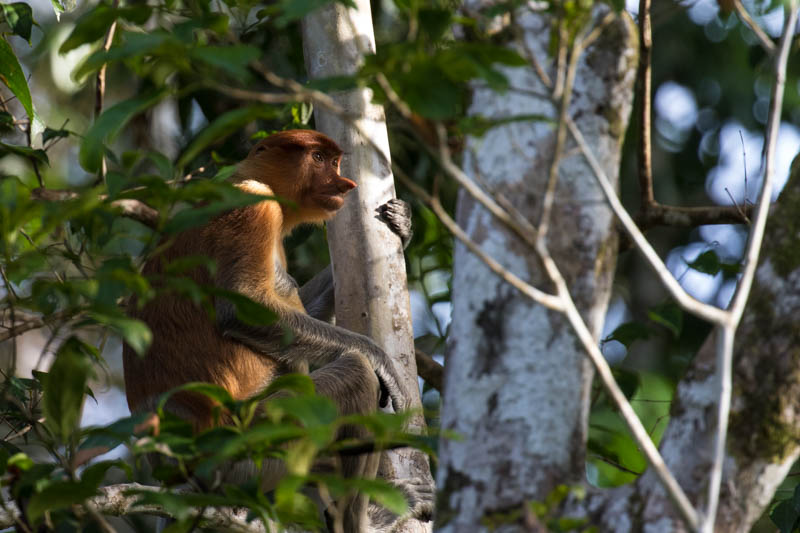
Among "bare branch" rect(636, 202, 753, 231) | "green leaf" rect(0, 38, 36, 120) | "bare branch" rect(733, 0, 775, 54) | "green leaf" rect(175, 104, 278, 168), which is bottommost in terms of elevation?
"bare branch" rect(636, 202, 753, 231)

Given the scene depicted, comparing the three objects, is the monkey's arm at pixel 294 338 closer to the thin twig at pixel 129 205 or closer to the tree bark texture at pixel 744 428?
the thin twig at pixel 129 205

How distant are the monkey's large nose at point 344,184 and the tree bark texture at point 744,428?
A: 5.85ft

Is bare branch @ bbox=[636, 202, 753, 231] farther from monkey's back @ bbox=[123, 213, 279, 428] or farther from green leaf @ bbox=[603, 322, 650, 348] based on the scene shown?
monkey's back @ bbox=[123, 213, 279, 428]

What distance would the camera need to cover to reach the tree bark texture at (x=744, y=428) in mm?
1718

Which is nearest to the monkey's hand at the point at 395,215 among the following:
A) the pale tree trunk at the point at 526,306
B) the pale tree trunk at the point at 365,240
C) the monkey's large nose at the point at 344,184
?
the pale tree trunk at the point at 365,240

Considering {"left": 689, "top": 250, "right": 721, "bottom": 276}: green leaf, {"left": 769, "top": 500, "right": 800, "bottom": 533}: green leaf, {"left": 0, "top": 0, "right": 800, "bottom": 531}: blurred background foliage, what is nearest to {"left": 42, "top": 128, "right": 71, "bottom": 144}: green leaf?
{"left": 0, "top": 0, "right": 800, "bottom": 531}: blurred background foliage

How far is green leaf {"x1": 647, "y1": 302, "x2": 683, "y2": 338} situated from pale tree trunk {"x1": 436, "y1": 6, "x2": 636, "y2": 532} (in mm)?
1065

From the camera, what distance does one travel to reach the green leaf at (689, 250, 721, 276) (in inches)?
112

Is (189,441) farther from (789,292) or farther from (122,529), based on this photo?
(122,529)

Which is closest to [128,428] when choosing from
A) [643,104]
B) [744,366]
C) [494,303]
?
[494,303]

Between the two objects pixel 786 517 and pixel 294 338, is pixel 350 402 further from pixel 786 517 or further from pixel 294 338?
pixel 786 517

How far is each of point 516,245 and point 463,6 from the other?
532mm

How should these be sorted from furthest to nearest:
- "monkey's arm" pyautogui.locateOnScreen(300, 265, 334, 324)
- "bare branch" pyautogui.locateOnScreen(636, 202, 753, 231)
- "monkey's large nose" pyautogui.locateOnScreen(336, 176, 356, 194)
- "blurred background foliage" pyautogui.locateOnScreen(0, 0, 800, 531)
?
1. "monkey's arm" pyautogui.locateOnScreen(300, 265, 334, 324)
2. "monkey's large nose" pyautogui.locateOnScreen(336, 176, 356, 194)
3. "bare branch" pyautogui.locateOnScreen(636, 202, 753, 231)
4. "blurred background foliage" pyautogui.locateOnScreen(0, 0, 800, 531)

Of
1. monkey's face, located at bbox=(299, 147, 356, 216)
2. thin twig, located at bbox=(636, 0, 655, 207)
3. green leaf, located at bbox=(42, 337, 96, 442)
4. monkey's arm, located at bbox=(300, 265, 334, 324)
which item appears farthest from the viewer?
monkey's arm, located at bbox=(300, 265, 334, 324)
